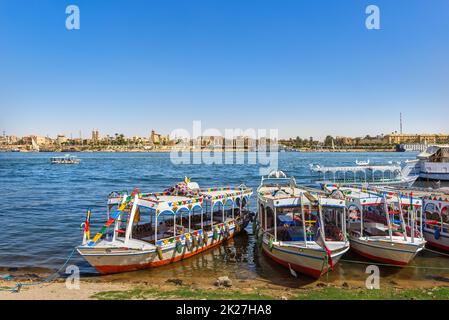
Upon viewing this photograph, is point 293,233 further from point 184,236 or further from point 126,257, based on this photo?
point 126,257

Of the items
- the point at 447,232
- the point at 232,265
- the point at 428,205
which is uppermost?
the point at 428,205

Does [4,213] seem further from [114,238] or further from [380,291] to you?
[380,291]

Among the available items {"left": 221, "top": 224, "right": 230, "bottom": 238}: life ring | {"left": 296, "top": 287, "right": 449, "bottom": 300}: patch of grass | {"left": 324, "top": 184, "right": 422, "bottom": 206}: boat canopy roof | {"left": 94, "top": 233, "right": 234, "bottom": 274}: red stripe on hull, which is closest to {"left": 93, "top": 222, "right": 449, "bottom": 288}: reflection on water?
{"left": 94, "top": 233, "right": 234, "bottom": 274}: red stripe on hull

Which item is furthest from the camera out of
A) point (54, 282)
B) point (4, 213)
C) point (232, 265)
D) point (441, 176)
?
point (441, 176)

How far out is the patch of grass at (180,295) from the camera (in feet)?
45.6

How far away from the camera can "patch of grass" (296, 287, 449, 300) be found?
46.1 feet

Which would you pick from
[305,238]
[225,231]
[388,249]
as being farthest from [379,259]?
[225,231]

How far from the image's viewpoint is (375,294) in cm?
1473

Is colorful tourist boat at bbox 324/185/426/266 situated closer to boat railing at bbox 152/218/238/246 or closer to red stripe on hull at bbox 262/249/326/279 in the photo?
red stripe on hull at bbox 262/249/326/279

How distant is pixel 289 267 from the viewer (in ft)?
59.6

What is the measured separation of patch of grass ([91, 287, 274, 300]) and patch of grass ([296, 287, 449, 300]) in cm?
198

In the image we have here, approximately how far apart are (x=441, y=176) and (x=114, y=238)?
65008 millimetres
